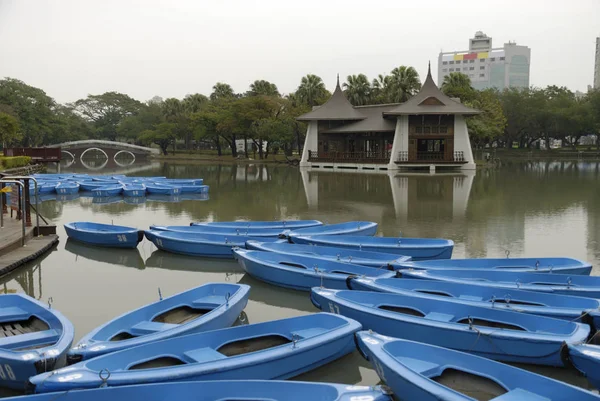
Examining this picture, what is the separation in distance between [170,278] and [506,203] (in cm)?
1741

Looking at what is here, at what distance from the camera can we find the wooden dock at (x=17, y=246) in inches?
500

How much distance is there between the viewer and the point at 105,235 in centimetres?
1503

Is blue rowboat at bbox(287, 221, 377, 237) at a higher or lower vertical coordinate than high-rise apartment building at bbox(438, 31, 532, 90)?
lower

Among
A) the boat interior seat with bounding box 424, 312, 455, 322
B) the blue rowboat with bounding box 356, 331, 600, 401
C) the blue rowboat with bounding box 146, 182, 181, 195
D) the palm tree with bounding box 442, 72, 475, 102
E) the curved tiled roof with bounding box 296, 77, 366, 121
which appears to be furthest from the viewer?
the palm tree with bounding box 442, 72, 475, 102

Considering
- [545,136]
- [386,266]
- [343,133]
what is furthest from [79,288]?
[545,136]

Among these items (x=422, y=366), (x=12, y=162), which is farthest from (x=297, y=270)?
(x=12, y=162)

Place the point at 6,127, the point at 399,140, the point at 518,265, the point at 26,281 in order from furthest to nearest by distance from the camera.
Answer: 1. the point at 399,140
2. the point at 6,127
3. the point at 26,281
4. the point at 518,265

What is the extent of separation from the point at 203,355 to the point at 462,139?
42.3 meters

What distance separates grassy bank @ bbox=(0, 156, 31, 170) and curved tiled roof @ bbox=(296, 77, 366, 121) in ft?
74.7

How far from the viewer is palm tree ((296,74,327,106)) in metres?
60.2

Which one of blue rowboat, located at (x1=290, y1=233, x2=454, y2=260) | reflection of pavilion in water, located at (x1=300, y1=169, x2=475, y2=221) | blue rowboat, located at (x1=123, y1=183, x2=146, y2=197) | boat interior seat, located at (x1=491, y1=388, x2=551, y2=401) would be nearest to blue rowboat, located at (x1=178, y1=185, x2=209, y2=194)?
blue rowboat, located at (x1=123, y1=183, x2=146, y2=197)

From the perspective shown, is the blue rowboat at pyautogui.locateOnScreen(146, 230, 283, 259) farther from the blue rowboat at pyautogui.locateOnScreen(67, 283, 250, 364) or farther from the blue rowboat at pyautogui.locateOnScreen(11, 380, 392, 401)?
the blue rowboat at pyautogui.locateOnScreen(11, 380, 392, 401)

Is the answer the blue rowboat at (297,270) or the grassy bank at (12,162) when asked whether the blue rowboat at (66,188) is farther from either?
the blue rowboat at (297,270)

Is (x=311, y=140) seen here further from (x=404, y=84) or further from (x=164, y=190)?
(x=164, y=190)
